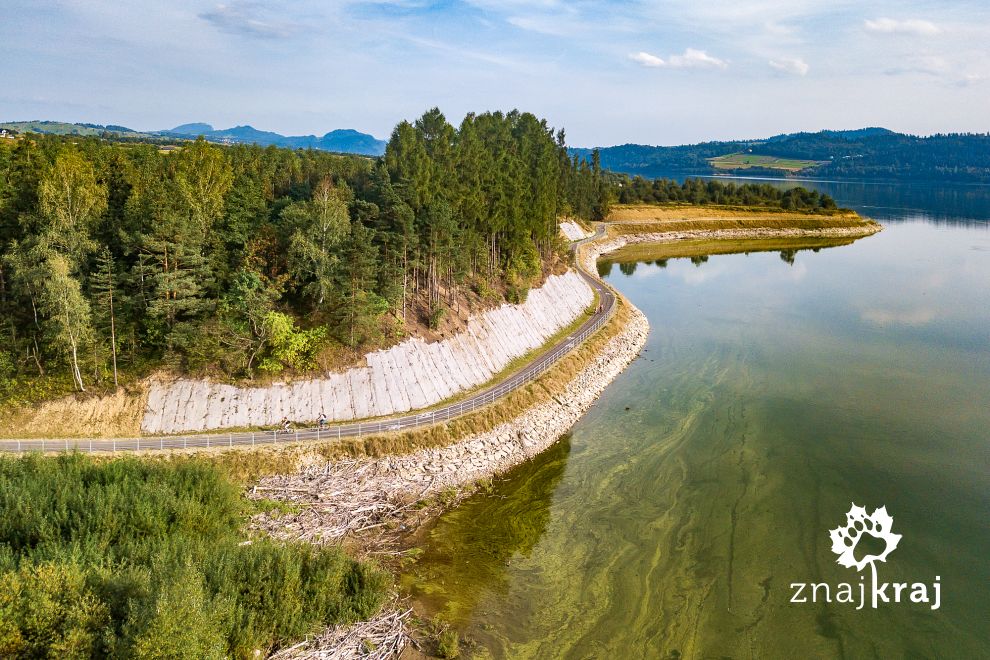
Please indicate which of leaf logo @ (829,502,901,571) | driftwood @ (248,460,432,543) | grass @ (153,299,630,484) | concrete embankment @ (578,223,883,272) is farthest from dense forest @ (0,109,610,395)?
concrete embankment @ (578,223,883,272)

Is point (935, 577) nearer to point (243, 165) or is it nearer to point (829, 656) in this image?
point (829, 656)

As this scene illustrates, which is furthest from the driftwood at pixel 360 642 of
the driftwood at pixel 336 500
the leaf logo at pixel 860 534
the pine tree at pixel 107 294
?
the pine tree at pixel 107 294

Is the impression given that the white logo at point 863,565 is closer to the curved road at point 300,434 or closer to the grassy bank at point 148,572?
the grassy bank at point 148,572

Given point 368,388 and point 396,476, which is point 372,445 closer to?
point 396,476

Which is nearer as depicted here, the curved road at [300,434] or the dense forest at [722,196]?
the curved road at [300,434]

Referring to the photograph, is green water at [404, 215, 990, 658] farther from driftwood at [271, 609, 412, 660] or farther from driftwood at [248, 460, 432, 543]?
driftwood at [248, 460, 432, 543]

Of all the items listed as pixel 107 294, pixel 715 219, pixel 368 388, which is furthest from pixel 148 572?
pixel 715 219
